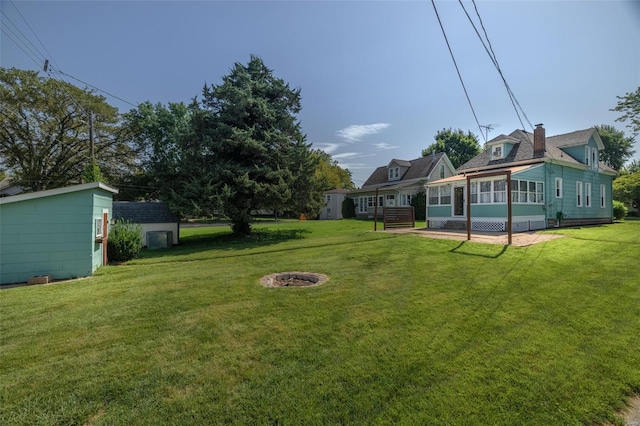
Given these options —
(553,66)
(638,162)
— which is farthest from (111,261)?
(638,162)

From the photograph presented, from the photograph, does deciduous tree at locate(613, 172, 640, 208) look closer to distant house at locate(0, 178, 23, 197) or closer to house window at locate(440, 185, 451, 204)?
house window at locate(440, 185, 451, 204)

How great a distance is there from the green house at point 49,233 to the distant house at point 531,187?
1280 cm

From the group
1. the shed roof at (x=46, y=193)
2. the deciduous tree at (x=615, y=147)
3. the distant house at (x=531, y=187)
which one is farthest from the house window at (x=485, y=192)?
the deciduous tree at (x=615, y=147)

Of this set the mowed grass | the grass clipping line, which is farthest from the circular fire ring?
the mowed grass

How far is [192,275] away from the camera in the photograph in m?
6.91

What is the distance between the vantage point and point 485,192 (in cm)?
1450

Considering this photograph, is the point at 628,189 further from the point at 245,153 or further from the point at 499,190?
the point at 245,153

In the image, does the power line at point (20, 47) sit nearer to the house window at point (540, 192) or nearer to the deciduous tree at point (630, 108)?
the house window at point (540, 192)

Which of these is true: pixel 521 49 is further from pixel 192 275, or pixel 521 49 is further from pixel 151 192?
pixel 151 192

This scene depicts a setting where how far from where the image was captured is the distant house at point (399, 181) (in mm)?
26594

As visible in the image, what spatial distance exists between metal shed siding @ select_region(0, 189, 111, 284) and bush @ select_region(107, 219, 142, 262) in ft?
6.58

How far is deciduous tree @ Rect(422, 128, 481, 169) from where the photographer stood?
4344 cm

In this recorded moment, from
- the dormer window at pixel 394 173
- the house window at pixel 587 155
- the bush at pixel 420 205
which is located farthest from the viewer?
the dormer window at pixel 394 173

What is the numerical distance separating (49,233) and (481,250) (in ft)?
39.0
